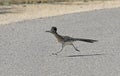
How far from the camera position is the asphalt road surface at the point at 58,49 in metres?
9.91

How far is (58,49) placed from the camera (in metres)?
12.7

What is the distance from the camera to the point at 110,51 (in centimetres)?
1228

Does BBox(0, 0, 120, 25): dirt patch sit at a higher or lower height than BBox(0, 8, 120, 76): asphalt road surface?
lower

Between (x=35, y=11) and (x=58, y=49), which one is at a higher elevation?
(x=58, y=49)

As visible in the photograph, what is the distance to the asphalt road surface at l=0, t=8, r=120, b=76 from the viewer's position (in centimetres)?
991

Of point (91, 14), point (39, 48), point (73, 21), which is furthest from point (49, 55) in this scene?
point (91, 14)

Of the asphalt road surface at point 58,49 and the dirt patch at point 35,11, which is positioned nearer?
the asphalt road surface at point 58,49

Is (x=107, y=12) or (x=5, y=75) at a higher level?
(x=5, y=75)

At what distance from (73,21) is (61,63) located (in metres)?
9.31

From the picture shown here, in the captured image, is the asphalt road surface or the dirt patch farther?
the dirt patch

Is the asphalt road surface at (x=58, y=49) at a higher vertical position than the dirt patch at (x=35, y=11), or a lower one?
higher

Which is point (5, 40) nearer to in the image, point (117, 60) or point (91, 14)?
point (117, 60)

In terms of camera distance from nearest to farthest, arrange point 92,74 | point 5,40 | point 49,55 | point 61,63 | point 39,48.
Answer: point 92,74 → point 61,63 → point 49,55 → point 39,48 → point 5,40

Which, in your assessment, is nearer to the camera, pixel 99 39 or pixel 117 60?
pixel 117 60
